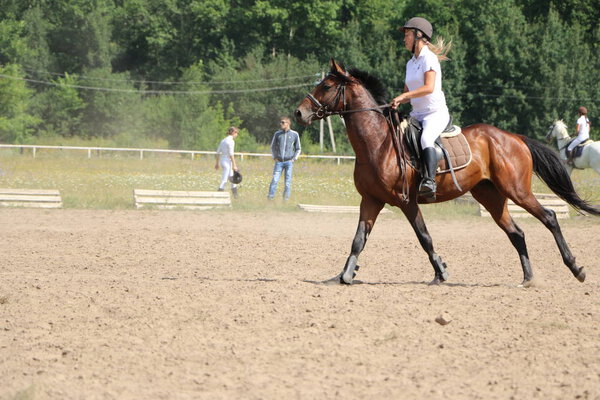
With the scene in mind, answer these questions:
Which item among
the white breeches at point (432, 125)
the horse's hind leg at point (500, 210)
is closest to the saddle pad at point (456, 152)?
the white breeches at point (432, 125)

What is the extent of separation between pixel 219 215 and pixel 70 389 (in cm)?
1479

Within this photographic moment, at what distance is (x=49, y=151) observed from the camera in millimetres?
48906

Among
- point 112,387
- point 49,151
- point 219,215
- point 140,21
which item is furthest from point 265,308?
point 140,21

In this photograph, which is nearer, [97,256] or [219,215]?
[97,256]

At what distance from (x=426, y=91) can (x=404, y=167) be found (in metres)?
0.87

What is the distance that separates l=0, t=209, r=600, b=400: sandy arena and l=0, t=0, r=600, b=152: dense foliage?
4615 centimetres

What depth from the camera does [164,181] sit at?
30.4 m

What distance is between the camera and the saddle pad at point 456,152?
10.2 metres

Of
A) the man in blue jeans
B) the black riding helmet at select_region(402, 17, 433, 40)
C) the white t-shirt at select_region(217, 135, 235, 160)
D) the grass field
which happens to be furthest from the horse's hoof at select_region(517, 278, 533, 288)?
the white t-shirt at select_region(217, 135, 235, 160)

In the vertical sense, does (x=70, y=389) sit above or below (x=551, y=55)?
below

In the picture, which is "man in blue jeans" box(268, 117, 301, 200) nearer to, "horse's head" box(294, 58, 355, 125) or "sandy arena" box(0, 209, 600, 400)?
"sandy arena" box(0, 209, 600, 400)

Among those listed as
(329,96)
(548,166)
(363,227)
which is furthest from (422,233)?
(548,166)

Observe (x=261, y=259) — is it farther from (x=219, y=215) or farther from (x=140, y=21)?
(x=140, y=21)

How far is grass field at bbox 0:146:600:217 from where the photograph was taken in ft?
75.8
